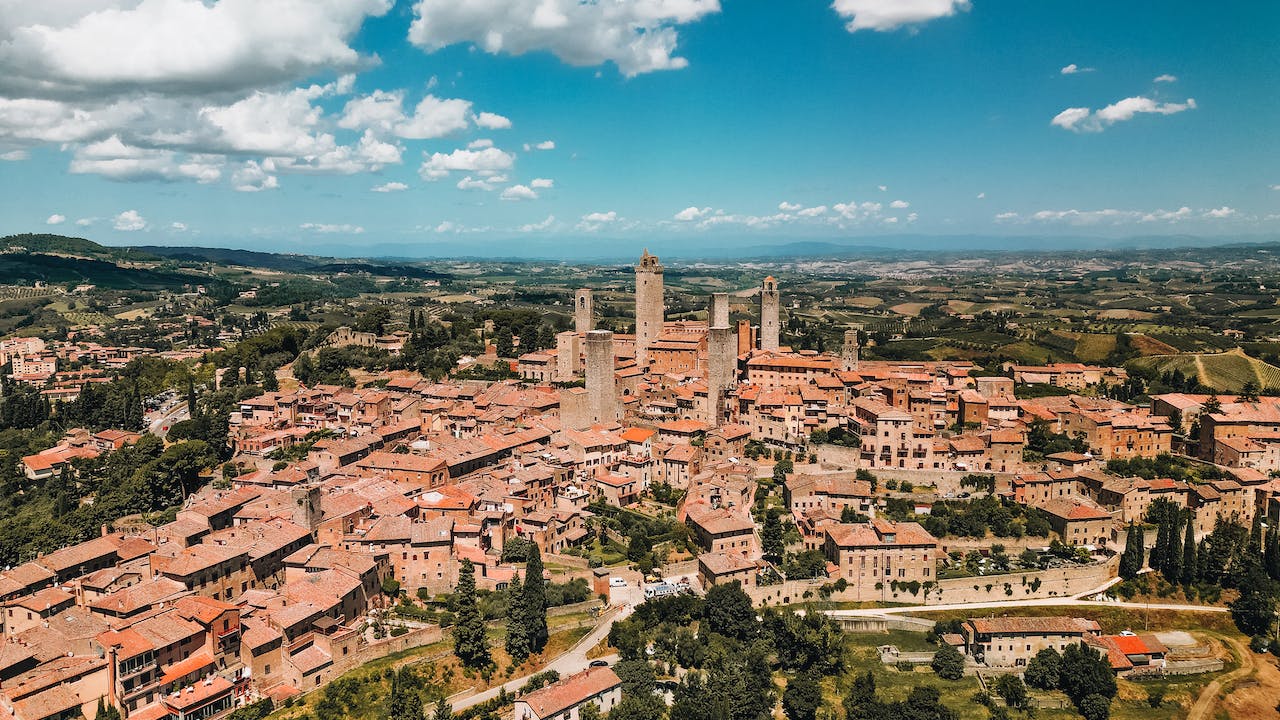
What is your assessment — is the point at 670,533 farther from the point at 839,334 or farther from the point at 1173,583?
the point at 839,334

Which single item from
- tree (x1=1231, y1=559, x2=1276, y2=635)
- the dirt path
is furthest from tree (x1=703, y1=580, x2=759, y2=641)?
tree (x1=1231, y1=559, x2=1276, y2=635)

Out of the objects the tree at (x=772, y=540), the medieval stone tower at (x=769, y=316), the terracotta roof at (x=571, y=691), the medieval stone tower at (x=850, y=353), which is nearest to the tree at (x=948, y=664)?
the tree at (x=772, y=540)

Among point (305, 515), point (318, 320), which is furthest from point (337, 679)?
point (318, 320)

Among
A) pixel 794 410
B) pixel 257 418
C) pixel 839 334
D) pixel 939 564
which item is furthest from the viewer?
pixel 839 334

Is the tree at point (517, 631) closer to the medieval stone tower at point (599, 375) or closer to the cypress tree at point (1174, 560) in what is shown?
the medieval stone tower at point (599, 375)

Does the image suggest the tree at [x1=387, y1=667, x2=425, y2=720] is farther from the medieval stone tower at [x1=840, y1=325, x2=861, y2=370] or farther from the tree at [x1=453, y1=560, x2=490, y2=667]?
the medieval stone tower at [x1=840, y1=325, x2=861, y2=370]

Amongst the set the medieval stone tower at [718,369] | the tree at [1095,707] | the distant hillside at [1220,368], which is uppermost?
the medieval stone tower at [718,369]
